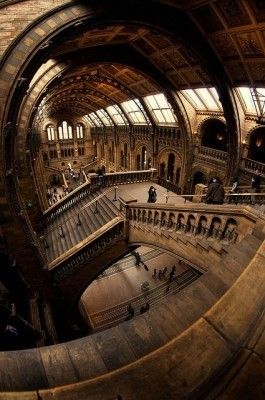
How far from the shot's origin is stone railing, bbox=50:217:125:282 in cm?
986

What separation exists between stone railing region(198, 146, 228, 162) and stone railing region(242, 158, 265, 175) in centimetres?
164

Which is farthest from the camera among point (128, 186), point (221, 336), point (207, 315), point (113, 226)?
point (128, 186)

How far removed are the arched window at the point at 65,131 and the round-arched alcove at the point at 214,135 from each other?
29.2 m

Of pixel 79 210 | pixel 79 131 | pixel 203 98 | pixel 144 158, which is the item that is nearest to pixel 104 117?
pixel 79 131

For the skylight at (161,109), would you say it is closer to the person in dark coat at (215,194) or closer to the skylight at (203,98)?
the skylight at (203,98)

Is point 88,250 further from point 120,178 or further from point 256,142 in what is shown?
point 256,142

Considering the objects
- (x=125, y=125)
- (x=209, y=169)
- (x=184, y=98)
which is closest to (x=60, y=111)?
(x=125, y=125)

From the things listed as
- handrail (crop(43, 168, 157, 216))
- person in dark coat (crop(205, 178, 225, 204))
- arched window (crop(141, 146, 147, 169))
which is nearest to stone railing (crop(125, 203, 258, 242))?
person in dark coat (crop(205, 178, 225, 204))

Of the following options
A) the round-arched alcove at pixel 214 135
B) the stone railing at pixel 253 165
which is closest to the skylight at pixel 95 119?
the round-arched alcove at pixel 214 135

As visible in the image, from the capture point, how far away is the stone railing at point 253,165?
43.9ft

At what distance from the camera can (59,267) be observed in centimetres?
995

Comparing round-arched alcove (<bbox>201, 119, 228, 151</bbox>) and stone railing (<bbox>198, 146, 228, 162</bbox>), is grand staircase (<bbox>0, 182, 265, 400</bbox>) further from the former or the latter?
round-arched alcove (<bbox>201, 119, 228, 151</bbox>)

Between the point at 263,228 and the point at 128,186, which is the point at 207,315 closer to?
the point at 263,228

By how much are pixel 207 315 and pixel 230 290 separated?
346 millimetres
